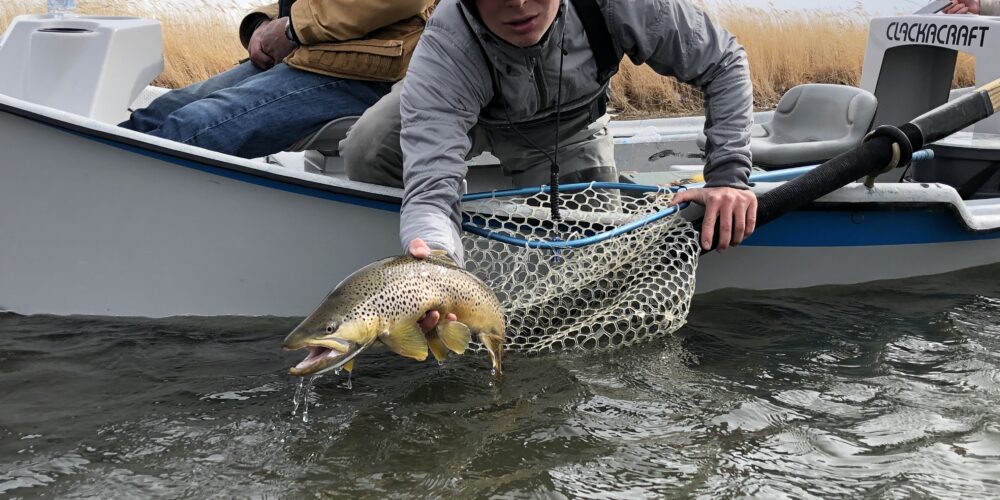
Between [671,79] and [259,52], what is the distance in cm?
803

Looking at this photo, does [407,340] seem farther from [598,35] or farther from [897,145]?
[897,145]

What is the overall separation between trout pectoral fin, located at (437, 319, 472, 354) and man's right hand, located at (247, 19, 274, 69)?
8.03ft

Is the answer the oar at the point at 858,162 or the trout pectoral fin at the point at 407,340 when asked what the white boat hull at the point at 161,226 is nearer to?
the trout pectoral fin at the point at 407,340

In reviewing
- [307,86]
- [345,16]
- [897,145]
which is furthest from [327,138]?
[897,145]

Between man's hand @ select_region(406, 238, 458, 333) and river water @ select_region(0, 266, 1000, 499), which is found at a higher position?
man's hand @ select_region(406, 238, 458, 333)

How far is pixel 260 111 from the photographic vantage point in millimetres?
4598

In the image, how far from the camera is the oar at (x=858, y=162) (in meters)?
4.42

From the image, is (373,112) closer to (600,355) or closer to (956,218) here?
(600,355)

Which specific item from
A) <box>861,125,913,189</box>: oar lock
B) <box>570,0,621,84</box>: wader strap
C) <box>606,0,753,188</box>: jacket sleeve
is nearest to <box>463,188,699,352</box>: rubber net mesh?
<box>606,0,753,188</box>: jacket sleeve

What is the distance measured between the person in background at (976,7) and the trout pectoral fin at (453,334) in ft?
14.9

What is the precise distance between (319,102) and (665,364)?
1.95m

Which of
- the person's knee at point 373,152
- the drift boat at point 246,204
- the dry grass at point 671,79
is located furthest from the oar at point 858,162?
the dry grass at point 671,79

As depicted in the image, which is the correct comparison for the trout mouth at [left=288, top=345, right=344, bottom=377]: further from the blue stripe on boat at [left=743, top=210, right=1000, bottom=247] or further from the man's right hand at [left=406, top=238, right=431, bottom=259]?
the blue stripe on boat at [left=743, top=210, right=1000, bottom=247]

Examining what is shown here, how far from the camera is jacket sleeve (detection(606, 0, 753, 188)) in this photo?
3.97m
